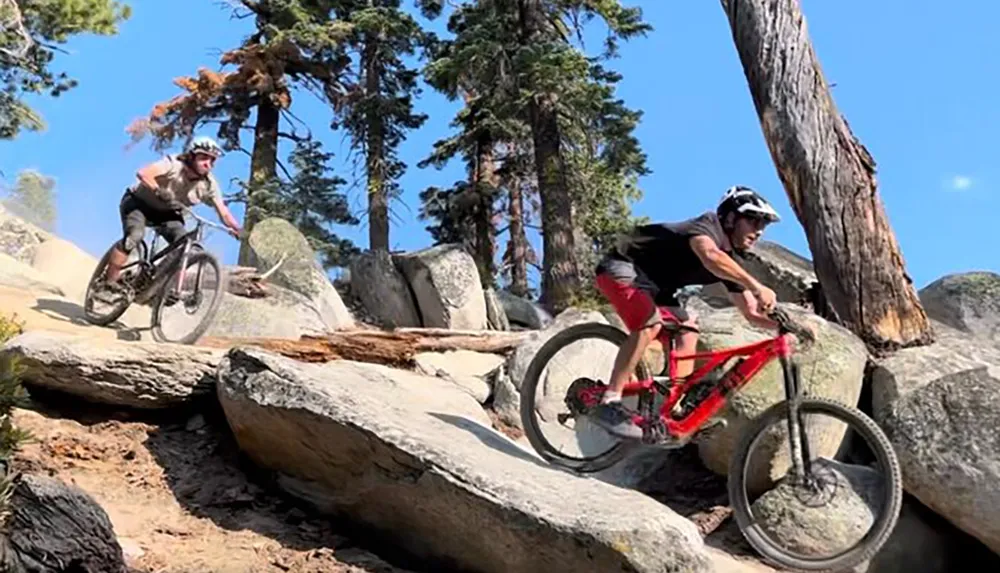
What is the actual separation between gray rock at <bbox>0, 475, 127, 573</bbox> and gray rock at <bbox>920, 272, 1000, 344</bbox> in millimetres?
7503

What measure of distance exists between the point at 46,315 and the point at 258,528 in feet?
17.4

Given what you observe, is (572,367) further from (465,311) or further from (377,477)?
(465,311)

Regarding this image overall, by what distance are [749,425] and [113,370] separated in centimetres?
401

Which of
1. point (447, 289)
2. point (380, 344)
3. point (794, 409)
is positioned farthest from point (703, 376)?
point (447, 289)

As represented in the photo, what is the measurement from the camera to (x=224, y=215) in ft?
26.9

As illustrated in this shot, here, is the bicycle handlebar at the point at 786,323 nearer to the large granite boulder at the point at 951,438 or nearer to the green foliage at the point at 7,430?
the large granite boulder at the point at 951,438

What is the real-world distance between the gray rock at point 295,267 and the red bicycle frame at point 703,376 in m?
6.61

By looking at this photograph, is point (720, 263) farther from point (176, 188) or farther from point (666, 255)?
point (176, 188)

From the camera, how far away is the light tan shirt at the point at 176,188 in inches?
327

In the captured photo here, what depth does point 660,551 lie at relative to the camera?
13.4 feet

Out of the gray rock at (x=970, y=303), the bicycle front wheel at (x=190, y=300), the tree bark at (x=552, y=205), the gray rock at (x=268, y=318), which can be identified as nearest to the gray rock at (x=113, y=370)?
the bicycle front wheel at (x=190, y=300)

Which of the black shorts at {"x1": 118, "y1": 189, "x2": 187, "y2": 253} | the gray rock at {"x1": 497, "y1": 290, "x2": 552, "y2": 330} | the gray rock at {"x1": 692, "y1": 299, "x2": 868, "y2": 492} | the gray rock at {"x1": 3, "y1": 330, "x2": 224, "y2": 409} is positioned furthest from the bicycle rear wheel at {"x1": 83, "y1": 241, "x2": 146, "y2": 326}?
the gray rock at {"x1": 497, "y1": 290, "x2": 552, "y2": 330}

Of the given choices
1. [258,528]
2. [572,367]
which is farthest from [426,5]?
[258,528]

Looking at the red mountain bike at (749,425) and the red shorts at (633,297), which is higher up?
the red shorts at (633,297)
